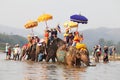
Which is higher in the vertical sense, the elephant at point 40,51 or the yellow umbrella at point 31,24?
the yellow umbrella at point 31,24

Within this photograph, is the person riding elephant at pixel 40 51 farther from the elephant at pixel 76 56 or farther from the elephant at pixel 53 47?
the elephant at pixel 76 56

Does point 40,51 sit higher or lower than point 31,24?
lower

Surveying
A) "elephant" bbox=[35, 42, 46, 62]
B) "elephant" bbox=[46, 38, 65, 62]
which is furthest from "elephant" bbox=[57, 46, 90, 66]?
"elephant" bbox=[35, 42, 46, 62]

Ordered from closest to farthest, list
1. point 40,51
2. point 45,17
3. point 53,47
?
point 53,47 < point 40,51 < point 45,17

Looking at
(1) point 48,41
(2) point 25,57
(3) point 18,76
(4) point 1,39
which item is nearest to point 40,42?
(1) point 48,41

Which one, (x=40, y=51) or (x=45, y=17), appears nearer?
(x=40, y=51)

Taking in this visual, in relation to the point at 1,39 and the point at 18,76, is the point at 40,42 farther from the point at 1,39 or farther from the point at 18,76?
the point at 1,39

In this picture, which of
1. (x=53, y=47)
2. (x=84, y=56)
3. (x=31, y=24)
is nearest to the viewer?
(x=84, y=56)

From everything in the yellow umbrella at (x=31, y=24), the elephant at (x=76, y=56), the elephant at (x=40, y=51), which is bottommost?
the elephant at (x=76, y=56)

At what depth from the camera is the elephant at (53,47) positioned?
3503cm

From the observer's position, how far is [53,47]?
35156mm

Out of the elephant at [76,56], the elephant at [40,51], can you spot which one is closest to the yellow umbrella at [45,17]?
the elephant at [40,51]

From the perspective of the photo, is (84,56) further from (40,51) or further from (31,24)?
(31,24)

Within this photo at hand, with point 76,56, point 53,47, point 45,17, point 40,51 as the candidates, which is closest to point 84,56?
point 76,56
